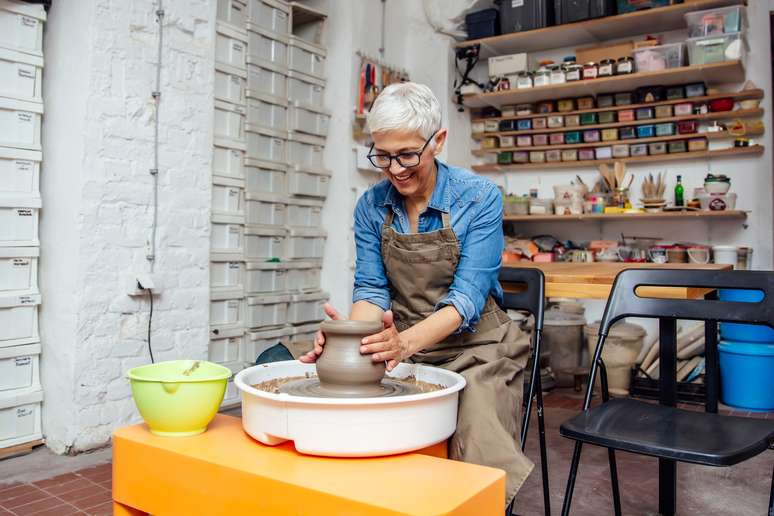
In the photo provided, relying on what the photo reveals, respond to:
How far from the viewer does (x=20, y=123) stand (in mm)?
2994

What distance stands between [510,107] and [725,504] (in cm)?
391

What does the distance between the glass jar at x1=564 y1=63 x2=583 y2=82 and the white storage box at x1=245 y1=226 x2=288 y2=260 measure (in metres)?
2.61

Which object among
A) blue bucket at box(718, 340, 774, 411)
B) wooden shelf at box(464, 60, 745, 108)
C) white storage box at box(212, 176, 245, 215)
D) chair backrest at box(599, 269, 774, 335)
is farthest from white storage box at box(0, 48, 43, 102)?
blue bucket at box(718, 340, 774, 411)

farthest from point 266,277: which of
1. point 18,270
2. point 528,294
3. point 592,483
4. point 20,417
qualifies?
point 528,294

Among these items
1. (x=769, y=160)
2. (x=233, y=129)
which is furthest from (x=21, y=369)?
(x=769, y=160)

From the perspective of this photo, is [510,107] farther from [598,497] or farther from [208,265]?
[598,497]

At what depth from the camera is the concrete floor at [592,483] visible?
2.50 m

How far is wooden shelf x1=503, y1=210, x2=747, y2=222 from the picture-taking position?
15.2 ft

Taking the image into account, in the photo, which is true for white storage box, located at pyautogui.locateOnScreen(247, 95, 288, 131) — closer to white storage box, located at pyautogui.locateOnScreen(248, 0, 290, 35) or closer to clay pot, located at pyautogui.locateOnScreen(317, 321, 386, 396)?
white storage box, located at pyautogui.locateOnScreen(248, 0, 290, 35)

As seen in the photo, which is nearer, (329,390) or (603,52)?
(329,390)

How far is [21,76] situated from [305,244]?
2.16 meters

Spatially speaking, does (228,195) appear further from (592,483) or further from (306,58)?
(592,483)

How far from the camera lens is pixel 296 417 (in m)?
1.15

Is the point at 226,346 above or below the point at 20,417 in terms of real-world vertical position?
above
